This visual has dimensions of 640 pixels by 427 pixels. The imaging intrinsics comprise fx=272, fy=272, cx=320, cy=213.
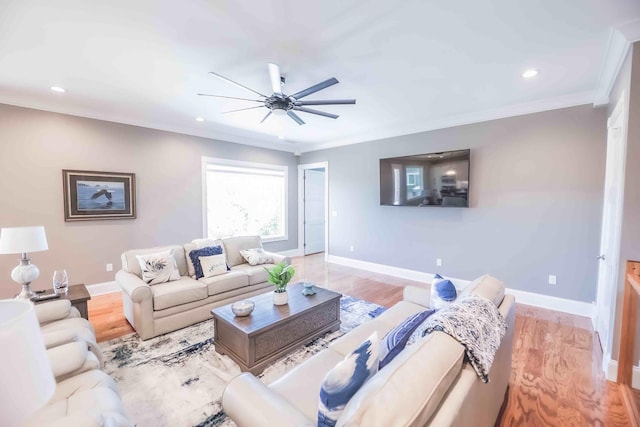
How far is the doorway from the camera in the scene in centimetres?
675

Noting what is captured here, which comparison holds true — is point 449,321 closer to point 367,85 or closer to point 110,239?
point 367,85

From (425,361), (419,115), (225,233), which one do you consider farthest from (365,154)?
(425,361)

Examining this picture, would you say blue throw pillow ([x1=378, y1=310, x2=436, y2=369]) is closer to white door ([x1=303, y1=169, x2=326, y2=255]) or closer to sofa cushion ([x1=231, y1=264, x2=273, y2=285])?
sofa cushion ([x1=231, y1=264, x2=273, y2=285])

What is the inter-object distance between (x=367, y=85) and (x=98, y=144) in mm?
3901

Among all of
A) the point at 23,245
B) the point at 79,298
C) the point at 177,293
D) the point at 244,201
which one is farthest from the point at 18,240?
the point at 244,201

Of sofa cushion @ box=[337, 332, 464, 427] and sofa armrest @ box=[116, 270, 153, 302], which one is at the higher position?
sofa cushion @ box=[337, 332, 464, 427]

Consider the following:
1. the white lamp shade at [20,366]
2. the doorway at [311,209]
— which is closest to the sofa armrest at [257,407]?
the white lamp shade at [20,366]

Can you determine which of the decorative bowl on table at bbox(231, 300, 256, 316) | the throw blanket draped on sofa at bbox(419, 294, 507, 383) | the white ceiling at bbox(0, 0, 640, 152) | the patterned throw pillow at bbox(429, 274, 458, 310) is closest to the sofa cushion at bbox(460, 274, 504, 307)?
the patterned throw pillow at bbox(429, 274, 458, 310)

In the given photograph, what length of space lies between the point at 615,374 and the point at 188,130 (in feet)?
19.6

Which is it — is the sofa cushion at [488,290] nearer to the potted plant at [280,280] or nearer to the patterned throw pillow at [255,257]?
the potted plant at [280,280]

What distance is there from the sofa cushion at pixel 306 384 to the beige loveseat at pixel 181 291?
6.19ft

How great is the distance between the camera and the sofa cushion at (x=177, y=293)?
8.98 feet

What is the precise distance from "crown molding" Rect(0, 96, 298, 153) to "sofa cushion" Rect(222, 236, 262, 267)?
87.1 inches

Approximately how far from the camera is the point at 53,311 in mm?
2053
